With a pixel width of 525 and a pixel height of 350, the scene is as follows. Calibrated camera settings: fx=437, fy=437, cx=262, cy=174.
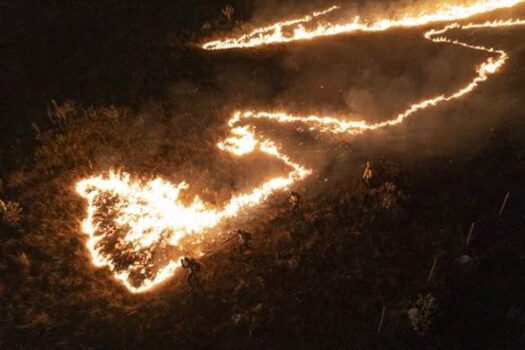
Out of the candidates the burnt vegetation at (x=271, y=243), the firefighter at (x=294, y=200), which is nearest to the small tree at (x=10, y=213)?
the burnt vegetation at (x=271, y=243)

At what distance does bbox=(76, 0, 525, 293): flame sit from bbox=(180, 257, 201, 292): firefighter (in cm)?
61

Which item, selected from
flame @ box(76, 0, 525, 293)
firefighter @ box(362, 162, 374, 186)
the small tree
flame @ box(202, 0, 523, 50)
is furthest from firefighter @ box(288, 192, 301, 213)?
flame @ box(202, 0, 523, 50)

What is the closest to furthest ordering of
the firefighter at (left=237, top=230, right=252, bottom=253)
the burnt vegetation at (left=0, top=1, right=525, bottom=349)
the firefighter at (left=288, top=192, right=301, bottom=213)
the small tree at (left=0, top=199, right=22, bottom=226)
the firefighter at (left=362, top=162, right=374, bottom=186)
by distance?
the burnt vegetation at (left=0, top=1, right=525, bottom=349) < the firefighter at (left=237, top=230, right=252, bottom=253) < the firefighter at (left=288, top=192, right=301, bottom=213) < the firefighter at (left=362, top=162, right=374, bottom=186) < the small tree at (left=0, top=199, right=22, bottom=226)

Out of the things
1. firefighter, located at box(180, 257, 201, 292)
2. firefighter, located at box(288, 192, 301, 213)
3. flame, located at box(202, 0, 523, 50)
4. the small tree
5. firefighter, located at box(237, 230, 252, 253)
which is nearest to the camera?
firefighter, located at box(180, 257, 201, 292)

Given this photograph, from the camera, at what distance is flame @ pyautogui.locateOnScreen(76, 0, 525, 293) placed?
9602mm

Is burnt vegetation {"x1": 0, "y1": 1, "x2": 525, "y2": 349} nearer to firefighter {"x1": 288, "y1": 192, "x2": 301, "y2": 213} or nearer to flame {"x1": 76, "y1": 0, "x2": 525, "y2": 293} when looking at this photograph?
firefighter {"x1": 288, "y1": 192, "x2": 301, "y2": 213}

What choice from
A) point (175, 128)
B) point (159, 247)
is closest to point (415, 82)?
point (175, 128)

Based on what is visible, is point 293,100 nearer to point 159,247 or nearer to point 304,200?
point 304,200

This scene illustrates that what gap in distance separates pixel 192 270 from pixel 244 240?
1.30m

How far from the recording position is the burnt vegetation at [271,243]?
26.4ft

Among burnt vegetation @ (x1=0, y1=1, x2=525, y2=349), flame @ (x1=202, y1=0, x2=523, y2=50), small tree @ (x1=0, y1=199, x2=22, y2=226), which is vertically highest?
flame @ (x1=202, y1=0, x2=523, y2=50)

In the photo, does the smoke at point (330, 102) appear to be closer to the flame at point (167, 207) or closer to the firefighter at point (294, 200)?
the flame at point (167, 207)

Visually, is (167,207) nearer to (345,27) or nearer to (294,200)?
(294,200)

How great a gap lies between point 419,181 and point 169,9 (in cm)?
1383
